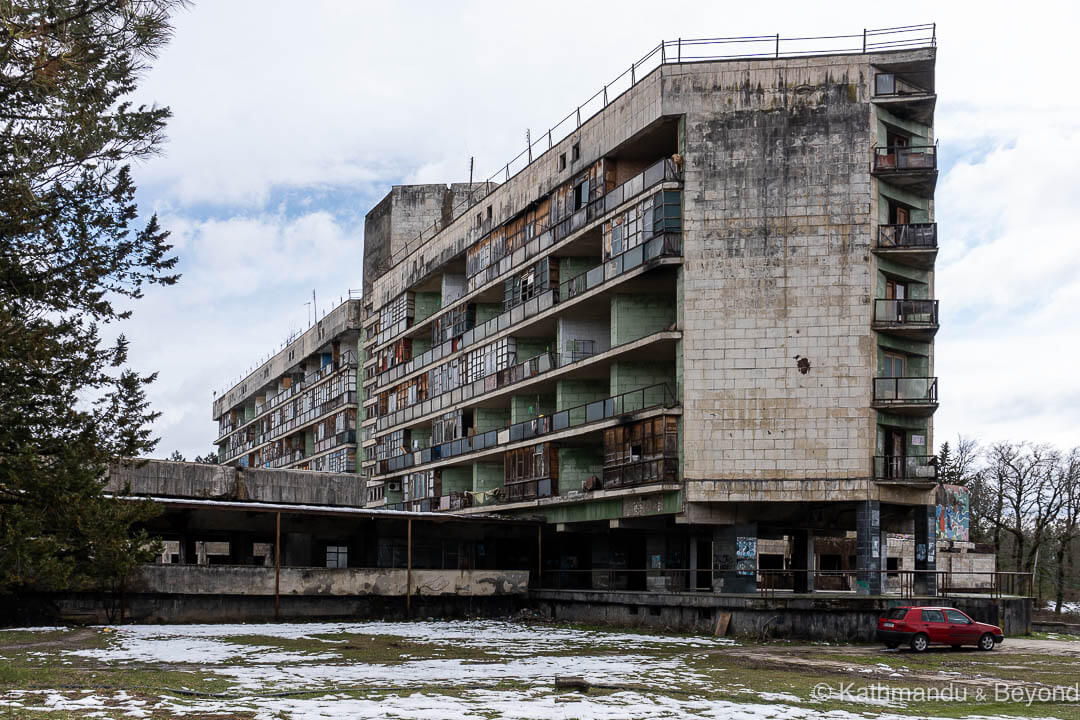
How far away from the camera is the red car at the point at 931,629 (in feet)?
99.5

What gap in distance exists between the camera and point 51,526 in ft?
67.5

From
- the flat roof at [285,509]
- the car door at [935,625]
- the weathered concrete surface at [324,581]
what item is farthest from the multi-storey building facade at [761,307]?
the car door at [935,625]

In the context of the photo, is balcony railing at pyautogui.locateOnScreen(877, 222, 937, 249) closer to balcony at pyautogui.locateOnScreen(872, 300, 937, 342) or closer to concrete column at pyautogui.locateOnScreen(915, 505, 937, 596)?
balcony at pyautogui.locateOnScreen(872, 300, 937, 342)

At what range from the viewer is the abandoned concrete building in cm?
3991

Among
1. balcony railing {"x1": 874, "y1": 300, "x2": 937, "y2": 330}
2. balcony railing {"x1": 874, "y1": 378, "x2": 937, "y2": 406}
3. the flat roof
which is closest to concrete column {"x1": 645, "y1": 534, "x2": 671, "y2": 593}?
the flat roof

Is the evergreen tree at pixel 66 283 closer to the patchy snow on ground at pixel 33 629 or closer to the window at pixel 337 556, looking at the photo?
the patchy snow on ground at pixel 33 629

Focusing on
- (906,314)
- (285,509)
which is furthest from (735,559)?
(285,509)

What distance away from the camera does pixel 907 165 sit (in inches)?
1603

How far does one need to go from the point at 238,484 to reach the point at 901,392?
3245cm

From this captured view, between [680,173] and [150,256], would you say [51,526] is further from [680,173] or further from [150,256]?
[680,173]

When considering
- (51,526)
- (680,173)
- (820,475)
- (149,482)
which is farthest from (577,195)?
(51,526)

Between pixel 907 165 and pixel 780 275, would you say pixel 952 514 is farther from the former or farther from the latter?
pixel 780 275

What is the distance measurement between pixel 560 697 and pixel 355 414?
206 feet

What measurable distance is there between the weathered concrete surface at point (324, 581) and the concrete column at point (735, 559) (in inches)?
419
